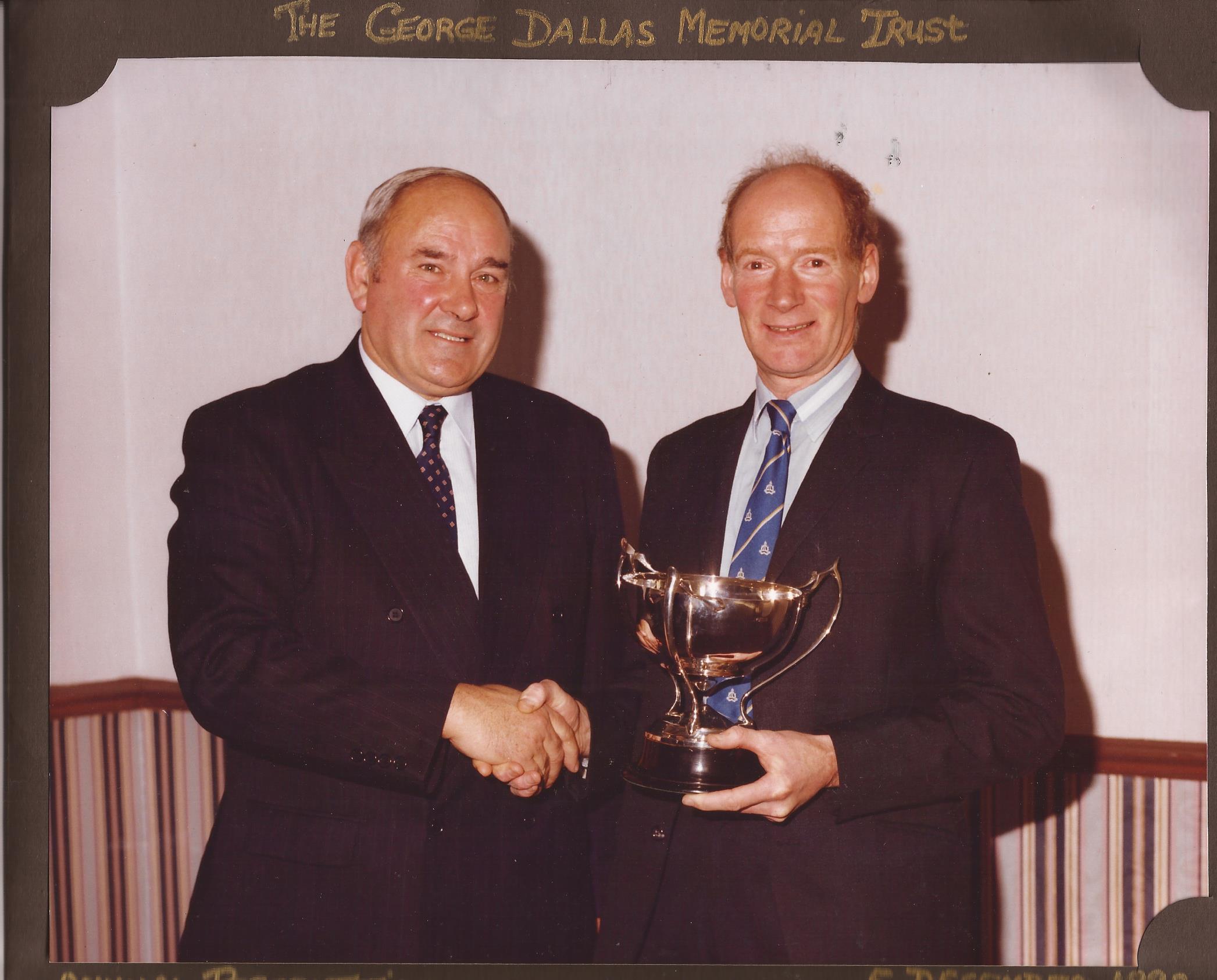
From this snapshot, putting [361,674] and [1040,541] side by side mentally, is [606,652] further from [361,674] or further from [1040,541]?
[1040,541]

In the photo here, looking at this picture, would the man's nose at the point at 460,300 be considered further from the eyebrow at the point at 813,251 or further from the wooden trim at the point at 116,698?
the wooden trim at the point at 116,698

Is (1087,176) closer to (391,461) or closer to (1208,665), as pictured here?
(1208,665)

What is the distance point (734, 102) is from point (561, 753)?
3.84 ft

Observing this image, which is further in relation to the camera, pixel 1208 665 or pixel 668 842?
pixel 1208 665

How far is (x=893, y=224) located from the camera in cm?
190

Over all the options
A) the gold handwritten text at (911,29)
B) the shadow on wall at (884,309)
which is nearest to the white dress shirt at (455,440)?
the shadow on wall at (884,309)

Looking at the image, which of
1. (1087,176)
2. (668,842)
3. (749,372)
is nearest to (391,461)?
(749,372)

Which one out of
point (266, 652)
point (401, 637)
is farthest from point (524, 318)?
point (266, 652)

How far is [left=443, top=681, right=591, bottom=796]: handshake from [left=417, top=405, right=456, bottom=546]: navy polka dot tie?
275 mm

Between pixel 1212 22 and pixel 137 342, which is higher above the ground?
pixel 1212 22

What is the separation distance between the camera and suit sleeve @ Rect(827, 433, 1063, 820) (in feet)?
5.59

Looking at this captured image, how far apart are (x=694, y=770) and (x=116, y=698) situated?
1055 mm

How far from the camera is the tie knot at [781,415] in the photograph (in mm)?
1819

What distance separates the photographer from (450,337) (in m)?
1.82
